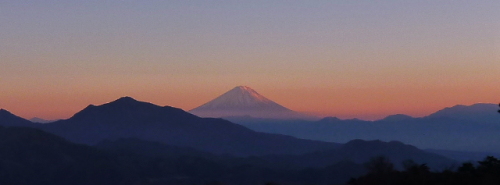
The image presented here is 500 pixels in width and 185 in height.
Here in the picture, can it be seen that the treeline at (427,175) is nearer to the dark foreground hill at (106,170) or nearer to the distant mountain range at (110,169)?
the dark foreground hill at (106,170)

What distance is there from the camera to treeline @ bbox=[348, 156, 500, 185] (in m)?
41.2

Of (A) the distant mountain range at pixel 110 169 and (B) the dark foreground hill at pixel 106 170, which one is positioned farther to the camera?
(B) the dark foreground hill at pixel 106 170

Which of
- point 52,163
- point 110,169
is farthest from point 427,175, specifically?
point 52,163

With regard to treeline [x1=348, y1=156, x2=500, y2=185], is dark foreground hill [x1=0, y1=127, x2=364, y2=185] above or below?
above

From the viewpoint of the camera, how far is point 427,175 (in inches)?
1722

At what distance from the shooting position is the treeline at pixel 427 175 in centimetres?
4120

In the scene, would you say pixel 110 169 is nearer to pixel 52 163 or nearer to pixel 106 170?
pixel 106 170

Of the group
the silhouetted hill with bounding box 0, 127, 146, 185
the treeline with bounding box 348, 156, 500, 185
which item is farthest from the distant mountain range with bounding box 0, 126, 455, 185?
the treeline with bounding box 348, 156, 500, 185

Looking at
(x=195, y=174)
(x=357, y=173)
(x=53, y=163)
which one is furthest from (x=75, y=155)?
(x=357, y=173)

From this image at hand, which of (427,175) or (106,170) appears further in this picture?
(106,170)

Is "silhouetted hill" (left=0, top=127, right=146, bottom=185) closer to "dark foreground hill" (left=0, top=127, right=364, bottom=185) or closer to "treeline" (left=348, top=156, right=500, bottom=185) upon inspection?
"dark foreground hill" (left=0, top=127, right=364, bottom=185)

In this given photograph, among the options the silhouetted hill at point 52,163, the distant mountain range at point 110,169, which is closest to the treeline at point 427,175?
the distant mountain range at point 110,169

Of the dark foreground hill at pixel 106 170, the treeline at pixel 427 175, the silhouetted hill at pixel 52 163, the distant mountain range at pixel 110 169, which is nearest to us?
the treeline at pixel 427 175

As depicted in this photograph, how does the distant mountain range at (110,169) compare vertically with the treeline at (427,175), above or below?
above
